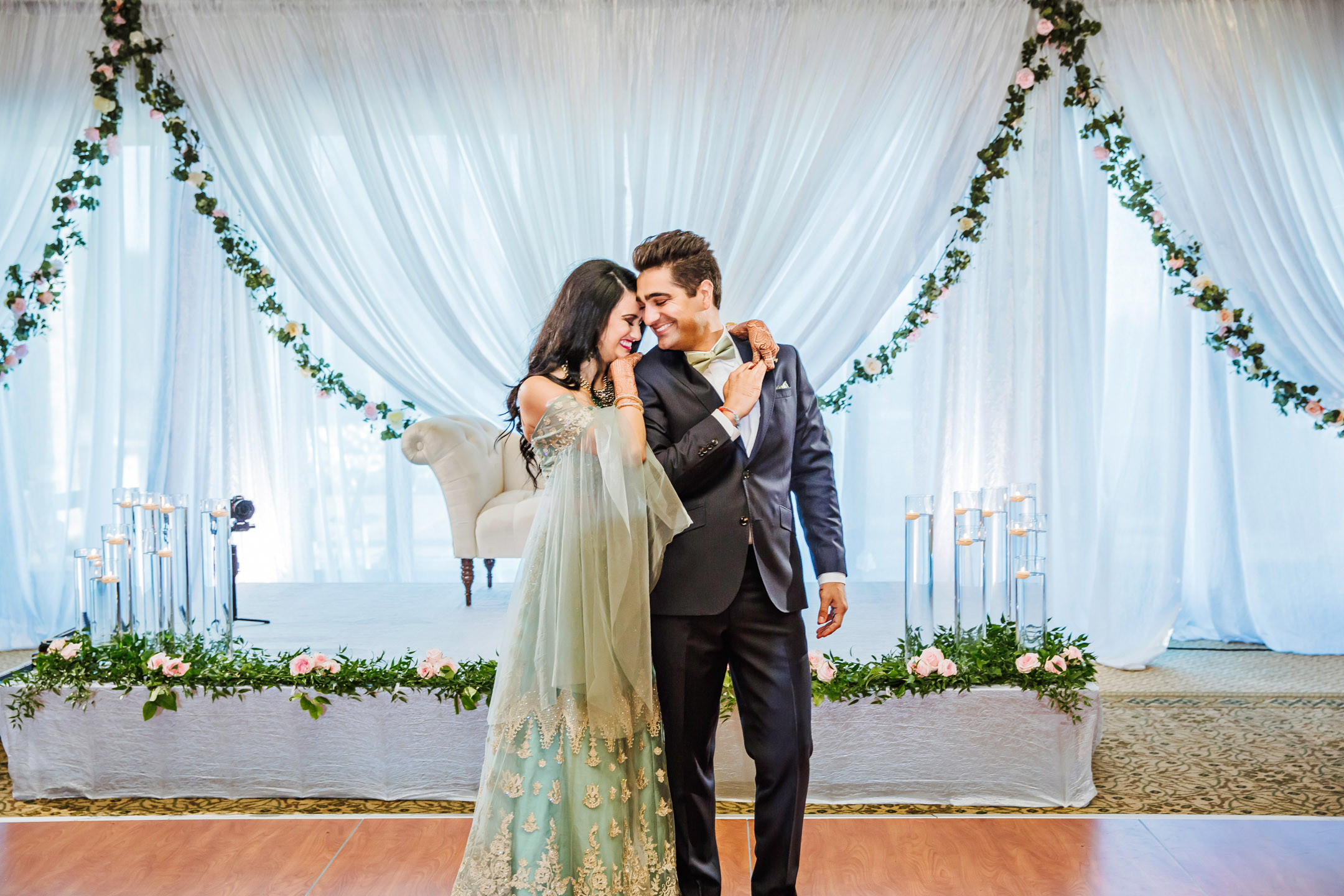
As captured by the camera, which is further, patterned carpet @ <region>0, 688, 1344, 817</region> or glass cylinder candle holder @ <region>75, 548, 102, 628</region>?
glass cylinder candle holder @ <region>75, 548, 102, 628</region>

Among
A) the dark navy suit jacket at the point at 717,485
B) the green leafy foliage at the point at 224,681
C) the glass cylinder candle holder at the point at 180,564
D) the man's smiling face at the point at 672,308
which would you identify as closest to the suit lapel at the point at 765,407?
the dark navy suit jacket at the point at 717,485

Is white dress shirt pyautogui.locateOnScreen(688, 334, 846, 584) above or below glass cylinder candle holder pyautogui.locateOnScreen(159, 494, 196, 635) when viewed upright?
above

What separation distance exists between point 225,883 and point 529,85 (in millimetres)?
3123

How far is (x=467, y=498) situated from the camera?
13.8 feet

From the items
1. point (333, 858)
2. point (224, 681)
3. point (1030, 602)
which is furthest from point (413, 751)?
point (1030, 602)

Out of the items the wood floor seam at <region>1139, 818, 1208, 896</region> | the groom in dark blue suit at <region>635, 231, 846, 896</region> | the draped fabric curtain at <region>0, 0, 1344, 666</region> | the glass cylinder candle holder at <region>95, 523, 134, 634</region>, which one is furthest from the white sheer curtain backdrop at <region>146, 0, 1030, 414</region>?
the wood floor seam at <region>1139, 818, 1208, 896</region>

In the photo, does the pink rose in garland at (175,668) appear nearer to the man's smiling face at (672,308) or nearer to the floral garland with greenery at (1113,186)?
the man's smiling face at (672,308)

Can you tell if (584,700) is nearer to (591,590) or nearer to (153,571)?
(591,590)

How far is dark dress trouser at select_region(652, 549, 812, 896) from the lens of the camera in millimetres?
2043

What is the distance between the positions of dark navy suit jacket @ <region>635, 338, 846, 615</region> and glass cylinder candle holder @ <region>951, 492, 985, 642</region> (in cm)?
106

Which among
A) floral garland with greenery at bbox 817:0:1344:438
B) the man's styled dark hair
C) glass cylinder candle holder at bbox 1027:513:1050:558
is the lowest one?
glass cylinder candle holder at bbox 1027:513:1050:558

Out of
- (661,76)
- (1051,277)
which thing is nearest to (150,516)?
(661,76)

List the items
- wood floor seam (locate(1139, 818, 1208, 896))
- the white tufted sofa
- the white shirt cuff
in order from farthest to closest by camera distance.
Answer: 1. the white tufted sofa
2. wood floor seam (locate(1139, 818, 1208, 896))
3. the white shirt cuff

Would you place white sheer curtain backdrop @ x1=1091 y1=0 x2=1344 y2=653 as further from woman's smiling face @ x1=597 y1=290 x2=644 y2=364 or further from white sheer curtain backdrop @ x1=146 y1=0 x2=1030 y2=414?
woman's smiling face @ x1=597 y1=290 x2=644 y2=364
